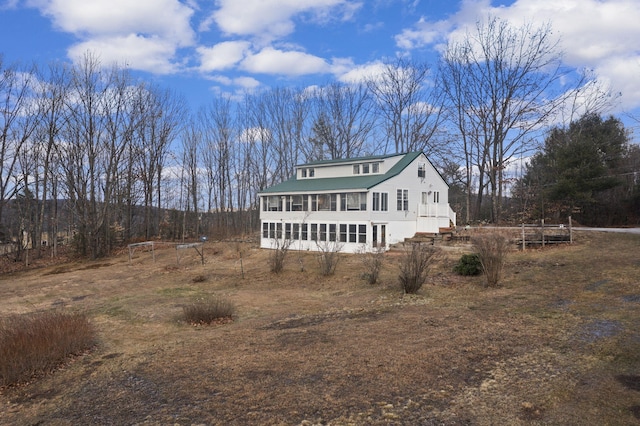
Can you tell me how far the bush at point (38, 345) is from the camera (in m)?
6.36

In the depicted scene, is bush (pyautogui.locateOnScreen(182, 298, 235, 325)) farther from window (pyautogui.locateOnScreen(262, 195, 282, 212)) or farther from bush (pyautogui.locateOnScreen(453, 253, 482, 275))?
window (pyautogui.locateOnScreen(262, 195, 282, 212))

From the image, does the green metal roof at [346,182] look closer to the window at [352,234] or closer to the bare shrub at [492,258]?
the window at [352,234]

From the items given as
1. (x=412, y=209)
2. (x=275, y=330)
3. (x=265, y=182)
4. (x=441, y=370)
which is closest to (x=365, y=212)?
(x=412, y=209)

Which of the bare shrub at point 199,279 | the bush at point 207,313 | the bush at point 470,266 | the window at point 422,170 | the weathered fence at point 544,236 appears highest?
the window at point 422,170

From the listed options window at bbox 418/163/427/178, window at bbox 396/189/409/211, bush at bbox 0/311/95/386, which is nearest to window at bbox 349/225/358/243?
window at bbox 396/189/409/211

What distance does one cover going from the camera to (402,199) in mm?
26078

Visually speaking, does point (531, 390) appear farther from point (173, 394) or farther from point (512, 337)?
point (173, 394)

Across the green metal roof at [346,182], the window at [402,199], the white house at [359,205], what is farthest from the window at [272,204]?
the window at [402,199]

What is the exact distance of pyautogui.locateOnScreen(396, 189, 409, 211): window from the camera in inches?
1018

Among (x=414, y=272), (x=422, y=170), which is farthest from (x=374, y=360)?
(x=422, y=170)

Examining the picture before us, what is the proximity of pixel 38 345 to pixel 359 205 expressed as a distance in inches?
778

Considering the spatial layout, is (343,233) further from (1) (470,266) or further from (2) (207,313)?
(2) (207,313)

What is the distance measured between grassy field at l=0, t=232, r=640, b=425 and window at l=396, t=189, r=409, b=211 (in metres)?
12.2

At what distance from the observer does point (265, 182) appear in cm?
4431
